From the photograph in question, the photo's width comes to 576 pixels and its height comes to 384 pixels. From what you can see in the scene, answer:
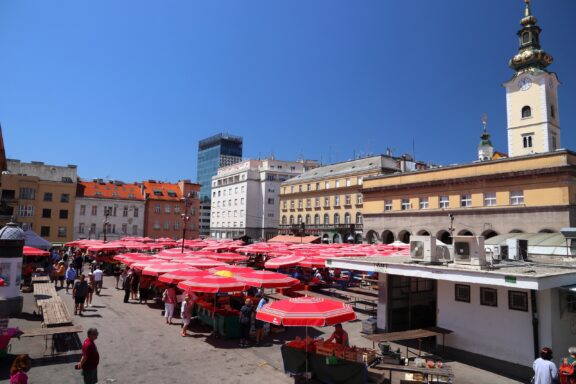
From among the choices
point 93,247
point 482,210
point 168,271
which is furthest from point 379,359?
point 482,210

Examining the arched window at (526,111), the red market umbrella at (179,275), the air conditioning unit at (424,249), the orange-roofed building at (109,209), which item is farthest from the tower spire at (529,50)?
the orange-roofed building at (109,209)

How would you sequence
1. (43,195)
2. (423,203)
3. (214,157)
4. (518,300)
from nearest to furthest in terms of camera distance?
(518,300), (423,203), (43,195), (214,157)

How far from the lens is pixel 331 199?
69500 millimetres

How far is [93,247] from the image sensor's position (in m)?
30.7

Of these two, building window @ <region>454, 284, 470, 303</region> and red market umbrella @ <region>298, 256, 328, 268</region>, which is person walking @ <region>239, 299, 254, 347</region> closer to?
building window @ <region>454, 284, 470, 303</region>

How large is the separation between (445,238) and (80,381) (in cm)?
4174

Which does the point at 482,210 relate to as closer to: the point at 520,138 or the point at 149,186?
the point at 520,138

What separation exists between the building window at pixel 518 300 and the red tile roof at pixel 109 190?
2860 inches

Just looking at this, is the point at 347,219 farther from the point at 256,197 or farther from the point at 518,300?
the point at 518,300

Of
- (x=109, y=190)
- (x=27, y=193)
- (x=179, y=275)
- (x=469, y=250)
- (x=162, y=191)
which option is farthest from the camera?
(x=162, y=191)

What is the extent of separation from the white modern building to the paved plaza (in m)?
75.5

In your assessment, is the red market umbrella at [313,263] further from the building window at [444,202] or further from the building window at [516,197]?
the building window at [444,202]

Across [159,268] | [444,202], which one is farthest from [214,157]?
[159,268]

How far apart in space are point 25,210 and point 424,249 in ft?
220
